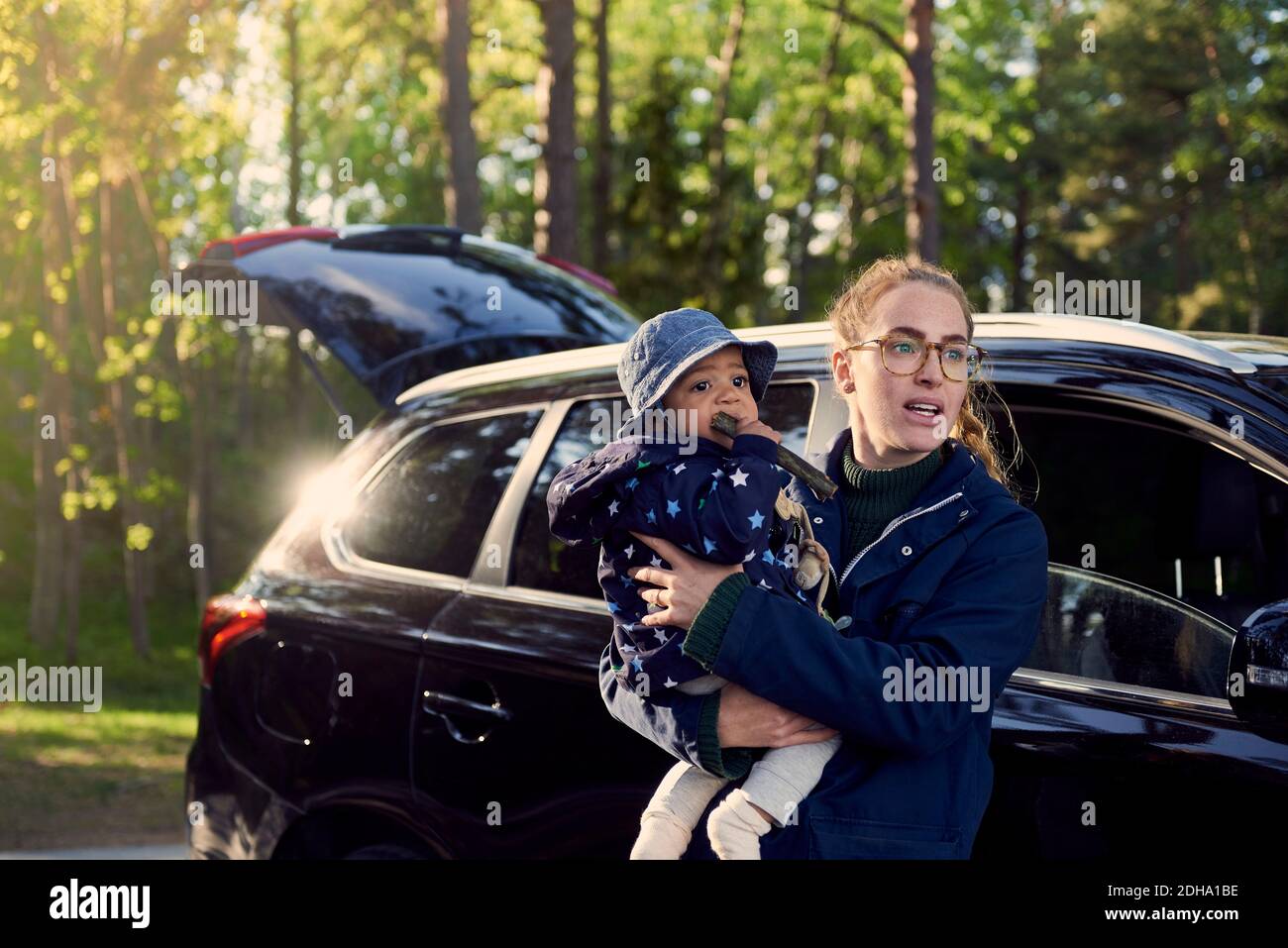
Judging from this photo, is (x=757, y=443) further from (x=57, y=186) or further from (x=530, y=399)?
(x=57, y=186)

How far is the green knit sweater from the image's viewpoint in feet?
7.22

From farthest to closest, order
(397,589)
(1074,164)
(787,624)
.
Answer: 1. (1074,164)
2. (397,589)
3. (787,624)

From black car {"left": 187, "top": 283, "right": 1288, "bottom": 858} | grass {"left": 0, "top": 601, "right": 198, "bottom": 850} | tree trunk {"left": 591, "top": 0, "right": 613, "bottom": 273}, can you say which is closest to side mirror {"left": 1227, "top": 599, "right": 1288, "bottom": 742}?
black car {"left": 187, "top": 283, "right": 1288, "bottom": 858}

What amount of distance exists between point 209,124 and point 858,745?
620 inches

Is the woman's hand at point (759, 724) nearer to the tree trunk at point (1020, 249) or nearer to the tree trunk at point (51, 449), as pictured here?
the tree trunk at point (51, 449)

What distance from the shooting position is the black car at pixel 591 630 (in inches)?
96.9

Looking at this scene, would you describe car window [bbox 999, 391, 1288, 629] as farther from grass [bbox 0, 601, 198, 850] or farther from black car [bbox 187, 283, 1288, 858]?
grass [bbox 0, 601, 198, 850]

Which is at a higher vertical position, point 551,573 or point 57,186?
point 57,186

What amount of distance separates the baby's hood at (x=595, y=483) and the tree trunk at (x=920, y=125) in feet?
38.8

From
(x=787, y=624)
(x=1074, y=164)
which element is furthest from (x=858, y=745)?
(x=1074, y=164)

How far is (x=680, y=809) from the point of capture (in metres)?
2.41

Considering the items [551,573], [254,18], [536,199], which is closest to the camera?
[551,573]

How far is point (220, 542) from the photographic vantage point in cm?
3150

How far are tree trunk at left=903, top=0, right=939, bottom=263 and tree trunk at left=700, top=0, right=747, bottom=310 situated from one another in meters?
13.0
